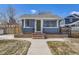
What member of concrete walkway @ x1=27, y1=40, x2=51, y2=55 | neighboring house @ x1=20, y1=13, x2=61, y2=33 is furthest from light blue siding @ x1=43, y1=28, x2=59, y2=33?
concrete walkway @ x1=27, y1=40, x2=51, y2=55

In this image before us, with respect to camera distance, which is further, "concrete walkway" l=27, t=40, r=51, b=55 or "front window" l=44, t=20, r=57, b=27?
"front window" l=44, t=20, r=57, b=27

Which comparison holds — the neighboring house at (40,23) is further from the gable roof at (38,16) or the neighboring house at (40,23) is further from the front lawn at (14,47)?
the front lawn at (14,47)

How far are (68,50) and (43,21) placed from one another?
804 mm

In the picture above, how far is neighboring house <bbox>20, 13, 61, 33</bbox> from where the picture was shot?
7.62 m

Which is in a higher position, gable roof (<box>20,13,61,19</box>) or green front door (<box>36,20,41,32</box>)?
gable roof (<box>20,13,61,19</box>)

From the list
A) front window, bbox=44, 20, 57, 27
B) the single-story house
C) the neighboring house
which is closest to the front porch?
the neighboring house

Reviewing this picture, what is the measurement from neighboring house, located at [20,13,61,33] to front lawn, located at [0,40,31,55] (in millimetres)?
276

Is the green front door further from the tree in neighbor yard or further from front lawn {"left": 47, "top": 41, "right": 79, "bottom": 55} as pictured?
the tree in neighbor yard

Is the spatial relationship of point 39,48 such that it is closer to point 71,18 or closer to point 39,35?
point 39,35

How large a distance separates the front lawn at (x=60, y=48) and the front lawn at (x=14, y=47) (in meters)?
0.49

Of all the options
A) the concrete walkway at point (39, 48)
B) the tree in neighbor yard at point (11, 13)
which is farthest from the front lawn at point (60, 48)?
the tree in neighbor yard at point (11, 13)

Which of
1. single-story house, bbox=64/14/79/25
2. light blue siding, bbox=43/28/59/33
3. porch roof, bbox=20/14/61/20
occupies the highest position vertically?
porch roof, bbox=20/14/61/20

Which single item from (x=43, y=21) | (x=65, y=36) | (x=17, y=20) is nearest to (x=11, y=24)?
(x=17, y=20)

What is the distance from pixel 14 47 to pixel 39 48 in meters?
0.52
